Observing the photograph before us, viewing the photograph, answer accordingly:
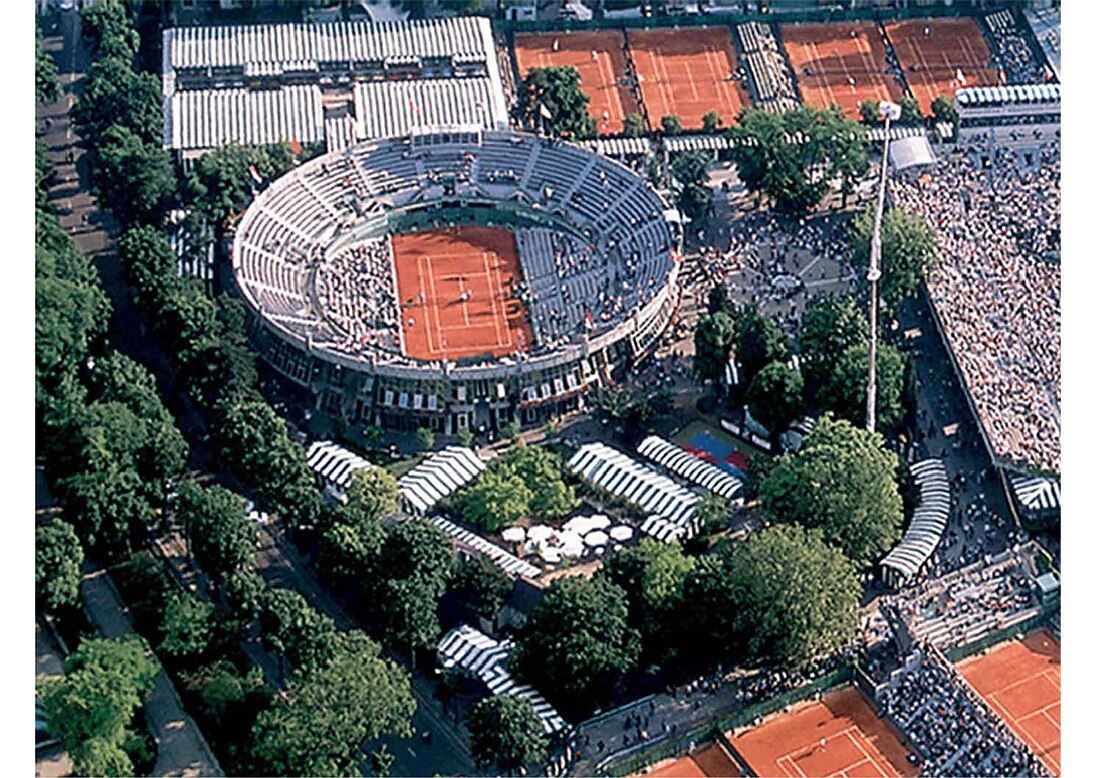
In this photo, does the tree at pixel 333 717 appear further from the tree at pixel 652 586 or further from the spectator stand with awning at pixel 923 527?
the spectator stand with awning at pixel 923 527

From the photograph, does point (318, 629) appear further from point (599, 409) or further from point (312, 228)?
point (312, 228)

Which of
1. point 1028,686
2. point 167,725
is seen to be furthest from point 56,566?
point 1028,686

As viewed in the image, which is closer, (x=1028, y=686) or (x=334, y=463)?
(x=1028, y=686)

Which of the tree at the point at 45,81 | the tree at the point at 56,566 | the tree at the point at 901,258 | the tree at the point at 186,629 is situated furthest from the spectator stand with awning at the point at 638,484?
the tree at the point at 45,81

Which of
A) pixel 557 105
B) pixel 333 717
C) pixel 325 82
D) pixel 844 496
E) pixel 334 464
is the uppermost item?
pixel 325 82

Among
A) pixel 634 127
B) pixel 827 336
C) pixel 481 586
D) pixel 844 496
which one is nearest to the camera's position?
pixel 481 586

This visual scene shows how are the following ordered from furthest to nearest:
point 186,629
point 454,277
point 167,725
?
1. point 454,277
2. point 186,629
3. point 167,725

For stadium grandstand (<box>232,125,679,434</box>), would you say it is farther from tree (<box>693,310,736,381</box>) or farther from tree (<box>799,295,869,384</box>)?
tree (<box>799,295,869,384</box>)

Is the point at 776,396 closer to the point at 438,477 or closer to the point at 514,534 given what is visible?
the point at 514,534
